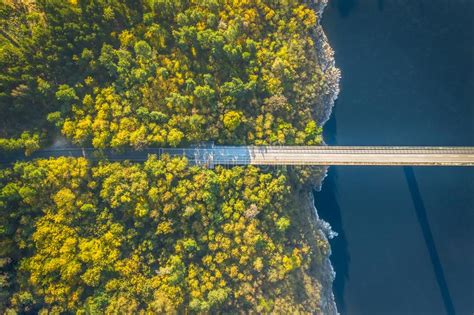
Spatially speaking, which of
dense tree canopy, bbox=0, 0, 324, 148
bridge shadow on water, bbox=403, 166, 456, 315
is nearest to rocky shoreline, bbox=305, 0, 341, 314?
dense tree canopy, bbox=0, 0, 324, 148

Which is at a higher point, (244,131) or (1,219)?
(244,131)

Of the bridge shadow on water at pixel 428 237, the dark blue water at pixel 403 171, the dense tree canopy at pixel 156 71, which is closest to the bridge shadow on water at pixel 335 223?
the dark blue water at pixel 403 171

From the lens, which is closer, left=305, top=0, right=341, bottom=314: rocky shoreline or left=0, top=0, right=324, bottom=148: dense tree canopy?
left=0, top=0, right=324, bottom=148: dense tree canopy

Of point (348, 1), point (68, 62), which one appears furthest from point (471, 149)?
point (68, 62)

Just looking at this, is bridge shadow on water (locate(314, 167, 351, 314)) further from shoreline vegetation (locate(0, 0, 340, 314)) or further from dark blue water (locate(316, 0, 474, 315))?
shoreline vegetation (locate(0, 0, 340, 314))

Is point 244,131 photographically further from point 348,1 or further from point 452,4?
point 452,4

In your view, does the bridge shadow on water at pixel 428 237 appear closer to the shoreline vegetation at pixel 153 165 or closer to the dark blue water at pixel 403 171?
the dark blue water at pixel 403 171
